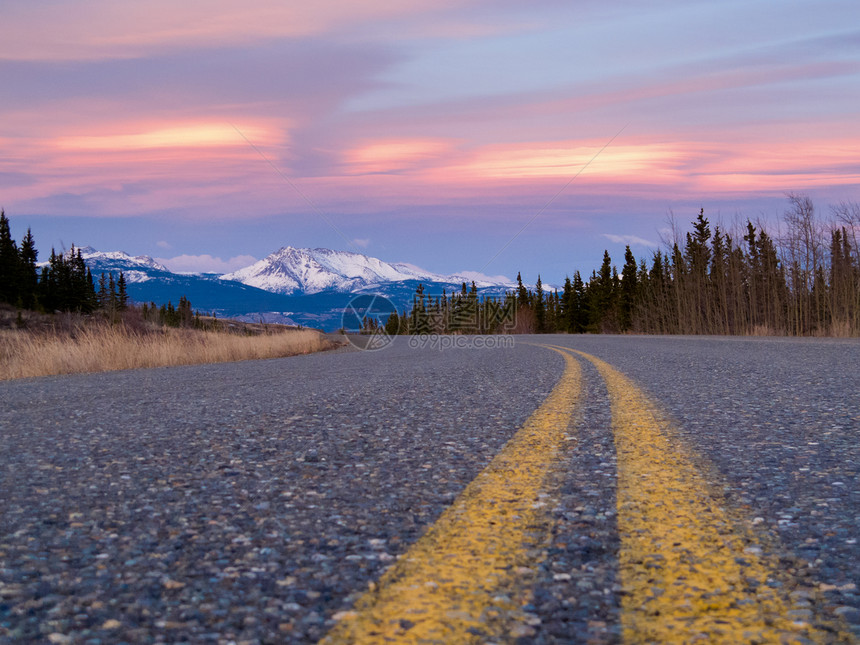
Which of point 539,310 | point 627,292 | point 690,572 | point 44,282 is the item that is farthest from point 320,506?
point 539,310

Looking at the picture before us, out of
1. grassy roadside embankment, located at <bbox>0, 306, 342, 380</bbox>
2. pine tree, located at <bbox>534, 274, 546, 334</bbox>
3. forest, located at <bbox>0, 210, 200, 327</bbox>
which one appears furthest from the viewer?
pine tree, located at <bbox>534, 274, 546, 334</bbox>

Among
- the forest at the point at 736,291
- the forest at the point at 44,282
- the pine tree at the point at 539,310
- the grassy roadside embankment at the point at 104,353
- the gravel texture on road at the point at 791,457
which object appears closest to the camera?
the gravel texture on road at the point at 791,457

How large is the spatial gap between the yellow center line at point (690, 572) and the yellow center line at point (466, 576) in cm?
25

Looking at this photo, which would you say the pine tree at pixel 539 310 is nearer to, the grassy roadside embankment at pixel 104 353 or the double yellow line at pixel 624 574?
the grassy roadside embankment at pixel 104 353

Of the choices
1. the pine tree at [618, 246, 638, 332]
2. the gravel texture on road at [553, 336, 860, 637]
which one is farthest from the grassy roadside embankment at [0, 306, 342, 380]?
the pine tree at [618, 246, 638, 332]

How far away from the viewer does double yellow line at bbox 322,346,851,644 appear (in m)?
1.26

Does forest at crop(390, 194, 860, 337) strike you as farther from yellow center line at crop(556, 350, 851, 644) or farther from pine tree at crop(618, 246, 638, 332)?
yellow center line at crop(556, 350, 851, 644)

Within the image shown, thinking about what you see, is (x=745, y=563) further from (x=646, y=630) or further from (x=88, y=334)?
(x=88, y=334)

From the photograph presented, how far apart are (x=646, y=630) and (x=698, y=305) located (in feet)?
153

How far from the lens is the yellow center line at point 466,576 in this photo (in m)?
1.27

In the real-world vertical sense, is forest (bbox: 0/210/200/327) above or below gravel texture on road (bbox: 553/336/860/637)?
above

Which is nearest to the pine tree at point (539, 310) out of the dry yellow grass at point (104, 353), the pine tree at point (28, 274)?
the pine tree at point (28, 274)

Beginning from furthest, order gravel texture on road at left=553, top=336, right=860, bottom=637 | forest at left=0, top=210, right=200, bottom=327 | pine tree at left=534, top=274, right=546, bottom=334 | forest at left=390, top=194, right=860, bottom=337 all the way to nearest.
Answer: pine tree at left=534, top=274, right=546, bottom=334 < forest at left=0, top=210, right=200, bottom=327 < forest at left=390, top=194, right=860, bottom=337 < gravel texture on road at left=553, top=336, right=860, bottom=637

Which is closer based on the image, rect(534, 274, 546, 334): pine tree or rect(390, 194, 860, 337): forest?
rect(390, 194, 860, 337): forest
